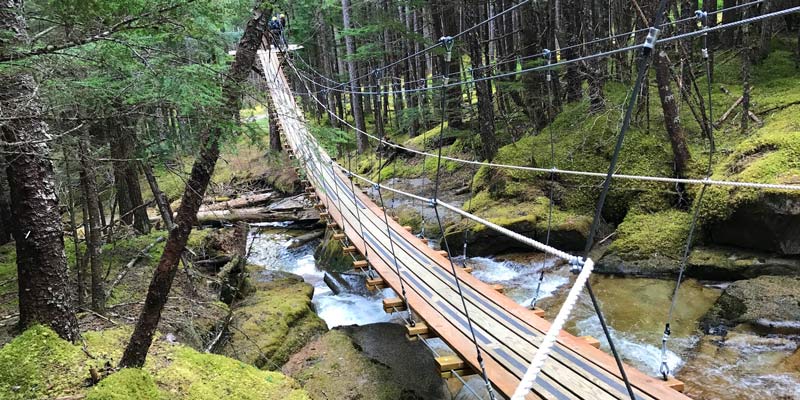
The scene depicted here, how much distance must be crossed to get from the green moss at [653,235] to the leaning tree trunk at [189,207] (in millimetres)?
3712

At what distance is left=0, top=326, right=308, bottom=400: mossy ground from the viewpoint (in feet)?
7.19

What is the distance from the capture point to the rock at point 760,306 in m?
3.18

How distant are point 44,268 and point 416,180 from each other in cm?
638

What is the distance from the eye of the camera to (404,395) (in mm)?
3055

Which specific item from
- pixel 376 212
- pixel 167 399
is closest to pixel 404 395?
pixel 167 399

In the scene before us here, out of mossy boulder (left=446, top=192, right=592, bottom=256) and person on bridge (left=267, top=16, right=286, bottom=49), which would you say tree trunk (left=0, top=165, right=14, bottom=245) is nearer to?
person on bridge (left=267, top=16, right=286, bottom=49)

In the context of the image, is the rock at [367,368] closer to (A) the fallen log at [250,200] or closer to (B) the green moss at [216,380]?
(B) the green moss at [216,380]

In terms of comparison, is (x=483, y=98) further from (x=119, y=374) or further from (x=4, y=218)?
(x=4, y=218)

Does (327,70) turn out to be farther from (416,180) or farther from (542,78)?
(542,78)

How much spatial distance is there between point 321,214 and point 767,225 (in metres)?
3.84

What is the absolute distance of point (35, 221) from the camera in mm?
2328

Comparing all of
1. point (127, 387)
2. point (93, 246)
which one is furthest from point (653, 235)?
point (93, 246)

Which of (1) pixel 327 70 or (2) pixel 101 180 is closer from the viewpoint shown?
(2) pixel 101 180

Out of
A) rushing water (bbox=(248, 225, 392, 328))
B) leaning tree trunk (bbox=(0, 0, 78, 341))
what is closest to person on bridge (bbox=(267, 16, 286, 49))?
leaning tree trunk (bbox=(0, 0, 78, 341))
